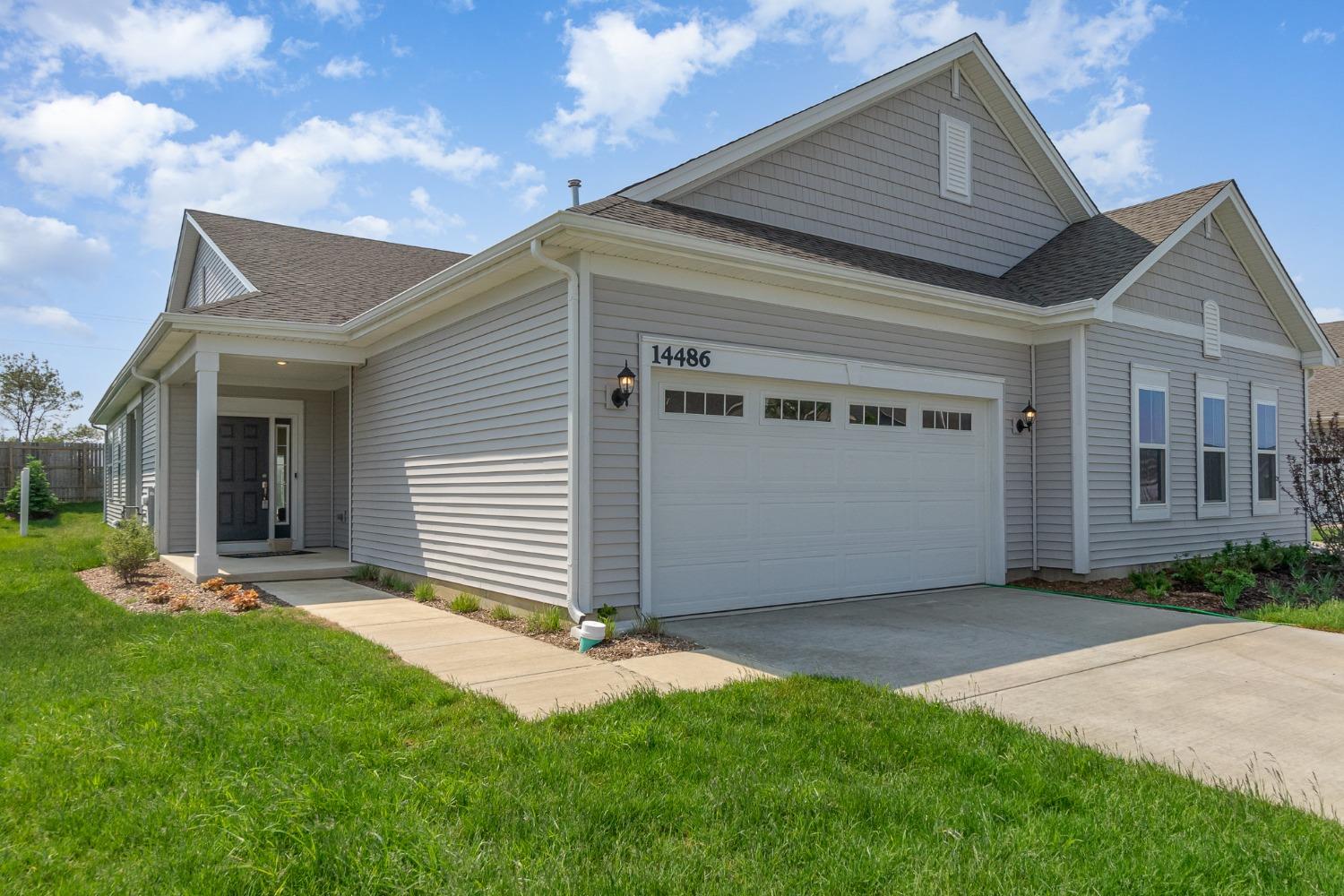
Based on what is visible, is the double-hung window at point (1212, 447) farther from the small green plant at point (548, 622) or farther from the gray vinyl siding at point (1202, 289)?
the small green plant at point (548, 622)

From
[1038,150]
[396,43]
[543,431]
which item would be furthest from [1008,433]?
[396,43]

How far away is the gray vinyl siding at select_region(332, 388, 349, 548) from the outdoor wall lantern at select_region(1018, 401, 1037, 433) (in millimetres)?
9786

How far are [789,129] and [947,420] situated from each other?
3757 millimetres

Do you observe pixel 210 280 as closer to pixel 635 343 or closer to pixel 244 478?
pixel 244 478

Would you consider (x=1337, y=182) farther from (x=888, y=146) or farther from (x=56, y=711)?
(x=56, y=711)

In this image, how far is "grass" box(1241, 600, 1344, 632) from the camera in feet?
Result: 23.9

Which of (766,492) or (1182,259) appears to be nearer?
(766,492)

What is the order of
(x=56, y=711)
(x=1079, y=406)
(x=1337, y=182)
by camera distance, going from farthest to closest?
(x=1337, y=182) → (x=1079, y=406) → (x=56, y=711)

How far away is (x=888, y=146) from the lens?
33.8 feet

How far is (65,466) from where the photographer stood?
23422 mm

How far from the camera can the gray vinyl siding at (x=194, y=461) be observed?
481 inches

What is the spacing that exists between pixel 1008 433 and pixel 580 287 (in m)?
5.99

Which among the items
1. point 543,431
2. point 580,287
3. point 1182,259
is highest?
point 1182,259

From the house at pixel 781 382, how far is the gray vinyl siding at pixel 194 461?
0.04 meters
